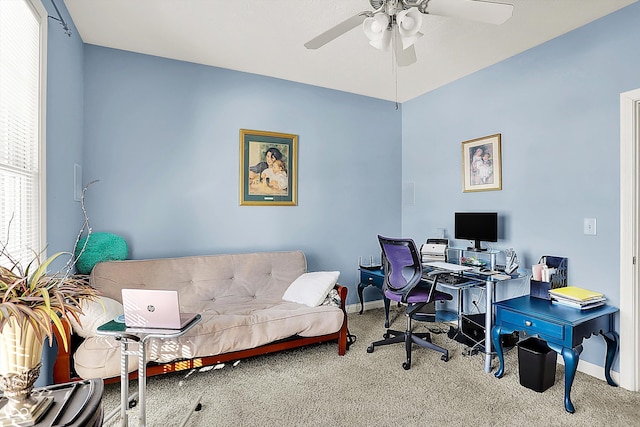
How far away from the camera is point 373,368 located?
2.66m

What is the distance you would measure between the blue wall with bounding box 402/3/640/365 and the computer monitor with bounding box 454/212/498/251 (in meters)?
0.18

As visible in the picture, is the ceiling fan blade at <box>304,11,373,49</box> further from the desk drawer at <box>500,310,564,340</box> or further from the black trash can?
the black trash can

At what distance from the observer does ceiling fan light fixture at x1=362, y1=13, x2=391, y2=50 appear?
6.11 ft

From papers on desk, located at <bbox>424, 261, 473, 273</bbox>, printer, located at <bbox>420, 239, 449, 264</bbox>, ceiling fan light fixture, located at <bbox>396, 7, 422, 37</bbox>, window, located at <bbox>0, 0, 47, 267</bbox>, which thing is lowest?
papers on desk, located at <bbox>424, 261, 473, 273</bbox>

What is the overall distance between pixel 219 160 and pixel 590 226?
10.6 feet

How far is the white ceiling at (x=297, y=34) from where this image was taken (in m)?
2.37

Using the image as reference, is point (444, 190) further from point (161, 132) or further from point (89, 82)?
point (89, 82)

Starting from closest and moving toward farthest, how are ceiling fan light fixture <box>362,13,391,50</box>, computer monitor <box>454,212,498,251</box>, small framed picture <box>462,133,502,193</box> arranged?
ceiling fan light fixture <box>362,13,391,50</box> < computer monitor <box>454,212,498,251</box> < small framed picture <box>462,133,502,193</box>

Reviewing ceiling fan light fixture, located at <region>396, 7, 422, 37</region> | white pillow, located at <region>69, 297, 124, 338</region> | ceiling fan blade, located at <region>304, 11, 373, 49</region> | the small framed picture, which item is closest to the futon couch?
white pillow, located at <region>69, 297, 124, 338</region>

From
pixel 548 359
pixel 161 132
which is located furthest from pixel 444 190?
pixel 161 132

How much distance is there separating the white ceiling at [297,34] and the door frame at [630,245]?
2.72 ft

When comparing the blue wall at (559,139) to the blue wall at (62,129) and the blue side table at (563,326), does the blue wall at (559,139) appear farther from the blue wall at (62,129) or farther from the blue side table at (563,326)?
the blue wall at (62,129)

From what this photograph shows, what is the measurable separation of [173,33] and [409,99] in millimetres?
2820

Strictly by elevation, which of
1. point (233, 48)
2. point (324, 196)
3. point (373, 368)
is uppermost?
point (233, 48)
